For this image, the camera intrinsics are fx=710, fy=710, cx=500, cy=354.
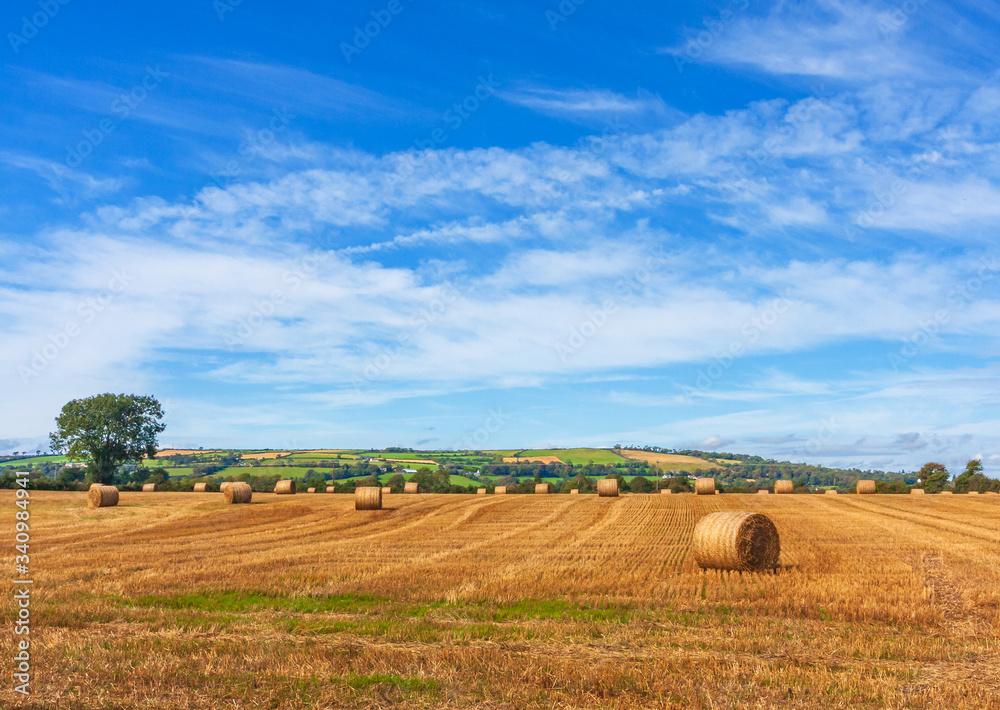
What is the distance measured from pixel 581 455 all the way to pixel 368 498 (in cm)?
9329

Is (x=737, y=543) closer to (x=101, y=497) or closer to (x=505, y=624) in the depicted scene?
(x=505, y=624)

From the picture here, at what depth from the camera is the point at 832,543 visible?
20.1 meters

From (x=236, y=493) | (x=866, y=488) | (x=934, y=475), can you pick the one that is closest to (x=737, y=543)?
(x=236, y=493)

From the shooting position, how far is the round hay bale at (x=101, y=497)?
3519 cm

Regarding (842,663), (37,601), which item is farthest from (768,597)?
(37,601)

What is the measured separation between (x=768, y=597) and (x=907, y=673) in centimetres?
442

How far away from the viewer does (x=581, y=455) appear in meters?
125

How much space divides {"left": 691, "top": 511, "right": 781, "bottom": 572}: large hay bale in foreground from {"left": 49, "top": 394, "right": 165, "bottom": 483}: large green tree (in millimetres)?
63070

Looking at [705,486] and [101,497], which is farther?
[705,486]

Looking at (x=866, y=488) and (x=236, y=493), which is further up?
(x=236, y=493)

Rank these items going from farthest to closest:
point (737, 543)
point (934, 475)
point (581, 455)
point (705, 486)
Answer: point (581, 455) → point (934, 475) → point (705, 486) → point (737, 543)

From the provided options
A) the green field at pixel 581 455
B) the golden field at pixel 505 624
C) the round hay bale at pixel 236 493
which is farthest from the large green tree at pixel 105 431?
the green field at pixel 581 455

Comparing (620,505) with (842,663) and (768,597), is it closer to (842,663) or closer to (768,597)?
(768,597)

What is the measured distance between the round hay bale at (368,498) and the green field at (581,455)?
86.6 m
